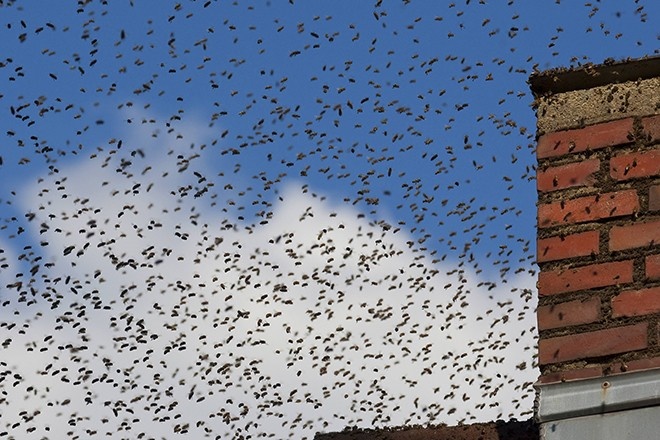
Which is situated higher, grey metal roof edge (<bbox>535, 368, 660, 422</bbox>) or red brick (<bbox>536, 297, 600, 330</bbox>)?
red brick (<bbox>536, 297, 600, 330</bbox>)

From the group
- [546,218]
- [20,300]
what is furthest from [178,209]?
[546,218]

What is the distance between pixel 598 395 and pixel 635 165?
80 cm

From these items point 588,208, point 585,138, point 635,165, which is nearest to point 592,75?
point 585,138

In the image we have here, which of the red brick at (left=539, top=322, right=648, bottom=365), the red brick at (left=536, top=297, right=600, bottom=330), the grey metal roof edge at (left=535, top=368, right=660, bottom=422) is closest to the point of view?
the grey metal roof edge at (left=535, top=368, right=660, bottom=422)

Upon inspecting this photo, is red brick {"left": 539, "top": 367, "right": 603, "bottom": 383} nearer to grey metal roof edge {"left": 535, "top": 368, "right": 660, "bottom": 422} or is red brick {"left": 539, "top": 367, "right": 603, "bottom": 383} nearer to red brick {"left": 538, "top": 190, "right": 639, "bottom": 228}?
grey metal roof edge {"left": 535, "top": 368, "right": 660, "bottom": 422}

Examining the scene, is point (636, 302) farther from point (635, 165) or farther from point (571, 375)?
point (635, 165)

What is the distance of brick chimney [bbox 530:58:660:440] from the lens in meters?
4.42

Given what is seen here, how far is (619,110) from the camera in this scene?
4.81 meters

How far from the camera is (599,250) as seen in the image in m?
4.68

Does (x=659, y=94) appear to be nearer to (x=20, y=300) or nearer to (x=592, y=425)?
(x=592, y=425)

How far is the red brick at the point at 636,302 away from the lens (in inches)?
178

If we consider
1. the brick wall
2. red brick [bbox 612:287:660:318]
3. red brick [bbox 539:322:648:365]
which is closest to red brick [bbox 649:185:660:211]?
the brick wall

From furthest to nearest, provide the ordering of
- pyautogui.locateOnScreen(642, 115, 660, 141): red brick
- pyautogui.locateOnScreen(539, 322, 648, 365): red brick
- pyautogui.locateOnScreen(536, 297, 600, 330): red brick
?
1. pyautogui.locateOnScreen(642, 115, 660, 141): red brick
2. pyautogui.locateOnScreen(536, 297, 600, 330): red brick
3. pyautogui.locateOnScreen(539, 322, 648, 365): red brick

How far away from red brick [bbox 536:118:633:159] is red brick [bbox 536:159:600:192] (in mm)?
53
